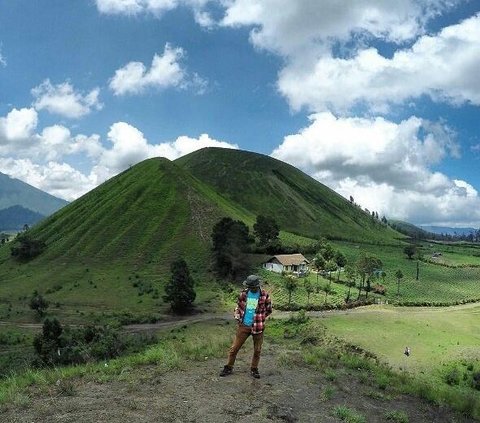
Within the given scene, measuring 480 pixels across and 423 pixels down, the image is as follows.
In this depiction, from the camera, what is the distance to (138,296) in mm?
97750

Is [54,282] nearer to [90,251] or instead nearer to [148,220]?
[90,251]

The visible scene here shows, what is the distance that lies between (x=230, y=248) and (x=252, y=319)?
94.0 m

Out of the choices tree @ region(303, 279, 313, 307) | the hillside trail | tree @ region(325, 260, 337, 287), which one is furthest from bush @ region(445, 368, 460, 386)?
tree @ region(325, 260, 337, 287)

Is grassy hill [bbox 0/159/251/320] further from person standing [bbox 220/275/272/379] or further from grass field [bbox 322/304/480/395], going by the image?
person standing [bbox 220/275/272/379]

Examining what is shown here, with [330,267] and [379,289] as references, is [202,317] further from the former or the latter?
[379,289]

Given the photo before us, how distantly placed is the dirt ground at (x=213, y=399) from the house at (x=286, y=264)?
93188 mm

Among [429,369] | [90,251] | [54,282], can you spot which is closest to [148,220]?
[90,251]

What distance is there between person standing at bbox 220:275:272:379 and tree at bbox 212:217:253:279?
91286 millimetres

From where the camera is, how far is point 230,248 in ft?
361

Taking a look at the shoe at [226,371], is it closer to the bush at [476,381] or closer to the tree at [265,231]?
the bush at [476,381]

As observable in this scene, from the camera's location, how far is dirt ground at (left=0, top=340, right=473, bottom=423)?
12.5 m

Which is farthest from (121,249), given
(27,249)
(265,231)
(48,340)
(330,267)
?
(48,340)

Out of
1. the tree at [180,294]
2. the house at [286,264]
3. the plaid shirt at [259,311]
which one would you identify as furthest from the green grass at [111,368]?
the house at [286,264]

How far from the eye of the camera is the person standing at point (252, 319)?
1603 centimetres
